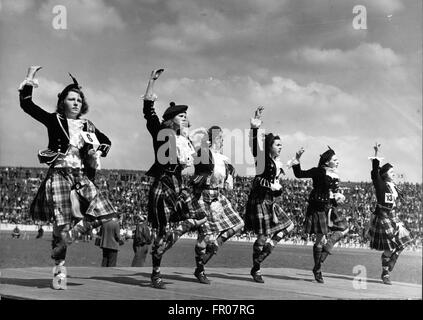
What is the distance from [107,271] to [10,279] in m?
1.47

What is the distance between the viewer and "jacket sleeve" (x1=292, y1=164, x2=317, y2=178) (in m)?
8.98

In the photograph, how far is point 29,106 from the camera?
663 centimetres

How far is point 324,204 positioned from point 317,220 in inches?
9.8

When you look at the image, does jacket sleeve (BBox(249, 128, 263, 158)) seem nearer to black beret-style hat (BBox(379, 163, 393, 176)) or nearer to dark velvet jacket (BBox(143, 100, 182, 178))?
dark velvet jacket (BBox(143, 100, 182, 178))

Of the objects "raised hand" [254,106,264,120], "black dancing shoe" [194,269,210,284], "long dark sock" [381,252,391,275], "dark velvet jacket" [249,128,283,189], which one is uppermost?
"raised hand" [254,106,264,120]

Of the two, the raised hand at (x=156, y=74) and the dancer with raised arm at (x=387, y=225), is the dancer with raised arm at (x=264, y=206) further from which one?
the raised hand at (x=156, y=74)

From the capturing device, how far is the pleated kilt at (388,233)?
9.26 metres

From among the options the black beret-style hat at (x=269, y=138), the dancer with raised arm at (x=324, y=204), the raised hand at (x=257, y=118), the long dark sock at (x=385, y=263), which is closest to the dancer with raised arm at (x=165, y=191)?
the raised hand at (x=257, y=118)

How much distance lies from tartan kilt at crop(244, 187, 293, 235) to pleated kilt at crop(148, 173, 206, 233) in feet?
5.11

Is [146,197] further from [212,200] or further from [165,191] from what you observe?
[165,191]

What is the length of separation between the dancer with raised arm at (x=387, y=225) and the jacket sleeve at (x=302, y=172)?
0.89 meters

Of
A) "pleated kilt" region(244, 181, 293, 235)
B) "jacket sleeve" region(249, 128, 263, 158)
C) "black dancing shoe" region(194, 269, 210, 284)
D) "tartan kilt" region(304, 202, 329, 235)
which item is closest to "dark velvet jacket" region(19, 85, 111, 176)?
"black dancing shoe" region(194, 269, 210, 284)

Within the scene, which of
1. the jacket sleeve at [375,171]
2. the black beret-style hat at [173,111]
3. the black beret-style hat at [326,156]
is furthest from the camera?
the black beret-style hat at [326,156]
